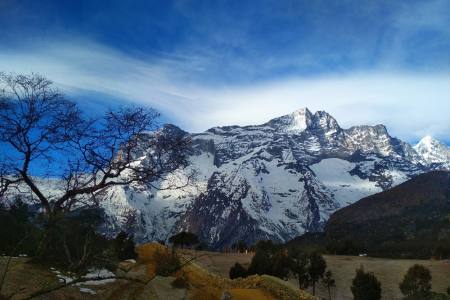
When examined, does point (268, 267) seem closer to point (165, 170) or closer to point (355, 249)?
point (165, 170)

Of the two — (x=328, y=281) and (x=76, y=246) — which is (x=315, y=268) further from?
(x=76, y=246)

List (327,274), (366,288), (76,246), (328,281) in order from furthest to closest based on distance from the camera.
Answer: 1. (327,274)
2. (328,281)
3. (366,288)
4. (76,246)

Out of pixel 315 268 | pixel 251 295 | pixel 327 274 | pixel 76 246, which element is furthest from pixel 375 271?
pixel 76 246

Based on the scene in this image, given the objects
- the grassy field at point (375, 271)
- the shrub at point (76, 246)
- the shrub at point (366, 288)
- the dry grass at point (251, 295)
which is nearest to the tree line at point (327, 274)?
the shrub at point (366, 288)

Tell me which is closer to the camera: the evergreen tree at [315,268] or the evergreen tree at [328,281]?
the evergreen tree at [315,268]

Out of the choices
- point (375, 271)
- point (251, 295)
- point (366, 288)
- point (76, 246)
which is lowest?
point (366, 288)

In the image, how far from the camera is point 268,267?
55.1 metres

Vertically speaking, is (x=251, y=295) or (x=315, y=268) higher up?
(x=315, y=268)

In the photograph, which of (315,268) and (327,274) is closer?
(315,268)

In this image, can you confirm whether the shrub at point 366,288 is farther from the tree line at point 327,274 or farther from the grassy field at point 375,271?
the grassy field at point 375,271

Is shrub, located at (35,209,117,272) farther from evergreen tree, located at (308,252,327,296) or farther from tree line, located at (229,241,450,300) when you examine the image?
evergreen tree, located at (308,252,327,296)

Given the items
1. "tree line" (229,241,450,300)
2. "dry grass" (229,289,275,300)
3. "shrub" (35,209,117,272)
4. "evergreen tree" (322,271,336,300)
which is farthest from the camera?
"evergreen tree" (322,271,336,300)

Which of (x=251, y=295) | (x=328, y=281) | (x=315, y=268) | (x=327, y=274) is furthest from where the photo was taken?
(x=327, y=274)

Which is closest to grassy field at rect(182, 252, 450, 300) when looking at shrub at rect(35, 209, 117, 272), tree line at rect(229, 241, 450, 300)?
tree line at rect(229, 241, 450, 300)
